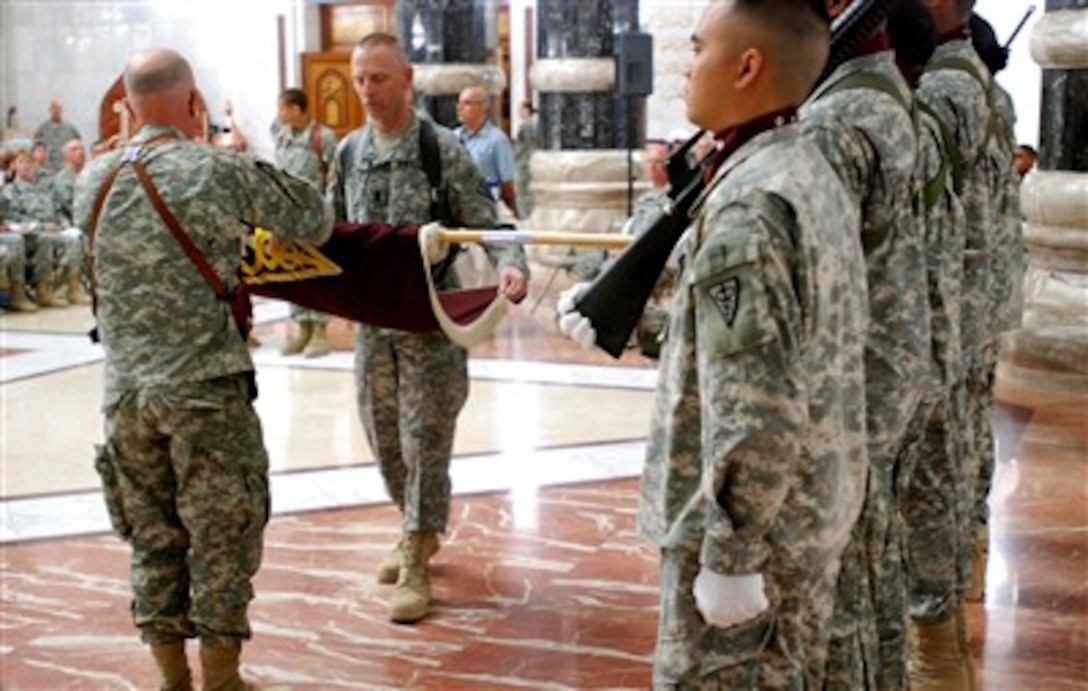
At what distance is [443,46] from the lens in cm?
1219

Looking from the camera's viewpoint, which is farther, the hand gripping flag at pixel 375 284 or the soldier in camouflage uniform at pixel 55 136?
the soldier in camouflage uniform at pixel 55 136

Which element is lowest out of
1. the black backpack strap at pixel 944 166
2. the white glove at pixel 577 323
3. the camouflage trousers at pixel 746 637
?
the camouflage trousers at pixel 746 637

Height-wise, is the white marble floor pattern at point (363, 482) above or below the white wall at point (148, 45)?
below

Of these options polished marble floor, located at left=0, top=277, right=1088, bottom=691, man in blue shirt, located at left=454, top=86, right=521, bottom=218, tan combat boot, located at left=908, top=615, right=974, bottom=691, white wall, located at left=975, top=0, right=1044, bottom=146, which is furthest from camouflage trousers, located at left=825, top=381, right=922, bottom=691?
white wall, located at left=975, top=0, right=1044, bottom=146

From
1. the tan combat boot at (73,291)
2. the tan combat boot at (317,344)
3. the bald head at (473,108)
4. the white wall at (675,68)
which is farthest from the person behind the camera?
the white wall at (675,68)

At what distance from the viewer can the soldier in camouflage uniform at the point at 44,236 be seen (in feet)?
39.4

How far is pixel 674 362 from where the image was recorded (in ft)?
7.69

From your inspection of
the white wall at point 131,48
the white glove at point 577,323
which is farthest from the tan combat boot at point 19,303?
the white glove at point 577,323

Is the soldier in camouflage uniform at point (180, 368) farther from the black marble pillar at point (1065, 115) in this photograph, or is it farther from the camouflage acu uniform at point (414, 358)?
the black marble pillar at point (1065, 115)

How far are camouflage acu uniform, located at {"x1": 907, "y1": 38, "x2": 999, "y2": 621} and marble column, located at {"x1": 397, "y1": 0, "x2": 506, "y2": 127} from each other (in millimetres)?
8531

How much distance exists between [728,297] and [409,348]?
2608mm

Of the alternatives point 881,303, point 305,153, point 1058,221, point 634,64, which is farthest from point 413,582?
point 634,64

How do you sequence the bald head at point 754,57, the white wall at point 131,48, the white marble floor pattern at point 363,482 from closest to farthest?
1. the bald head at point 754,57
2. the white marble floor pattern at point 363,482
3. the white wall at point 131,48

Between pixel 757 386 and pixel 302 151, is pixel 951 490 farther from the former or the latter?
pixel 302 151
